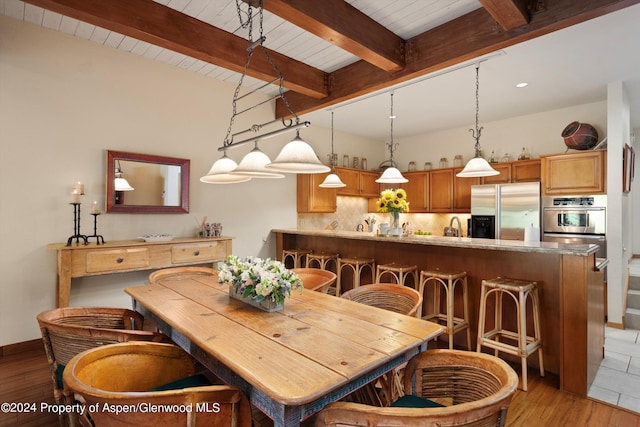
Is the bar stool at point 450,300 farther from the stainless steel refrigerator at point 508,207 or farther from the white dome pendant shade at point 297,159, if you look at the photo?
the stainless steel refrigerator at point 508,207

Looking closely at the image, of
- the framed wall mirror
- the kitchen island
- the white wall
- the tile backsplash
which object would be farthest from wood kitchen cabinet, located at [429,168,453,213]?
the framed wall mirror

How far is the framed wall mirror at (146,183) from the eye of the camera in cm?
365

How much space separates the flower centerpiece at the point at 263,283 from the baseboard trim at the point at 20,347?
2600mm

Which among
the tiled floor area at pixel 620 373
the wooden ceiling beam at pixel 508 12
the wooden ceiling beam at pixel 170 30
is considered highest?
the wooden ceiling beam at pixel 170 30

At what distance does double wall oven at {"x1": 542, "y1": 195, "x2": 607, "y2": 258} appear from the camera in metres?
4.23

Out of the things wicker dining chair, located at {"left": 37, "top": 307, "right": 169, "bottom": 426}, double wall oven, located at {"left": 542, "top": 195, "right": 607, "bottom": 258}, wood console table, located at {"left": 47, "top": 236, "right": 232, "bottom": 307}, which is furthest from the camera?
double wall oven, located at {"left": 542, "top": 195, "right": 607, "bottom": 258}

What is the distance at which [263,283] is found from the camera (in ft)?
5.87

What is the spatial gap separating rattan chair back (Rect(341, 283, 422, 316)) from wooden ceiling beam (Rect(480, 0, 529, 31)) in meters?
2.01

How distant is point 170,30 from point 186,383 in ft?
9.03

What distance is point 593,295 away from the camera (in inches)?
104

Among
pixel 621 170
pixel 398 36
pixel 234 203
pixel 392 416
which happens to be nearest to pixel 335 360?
pixel 392 416

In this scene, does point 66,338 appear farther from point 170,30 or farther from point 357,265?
point 357,265

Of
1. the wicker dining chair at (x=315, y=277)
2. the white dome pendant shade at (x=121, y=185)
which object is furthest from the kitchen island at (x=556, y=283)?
the white dome pendant shade at (x=121, y=185)

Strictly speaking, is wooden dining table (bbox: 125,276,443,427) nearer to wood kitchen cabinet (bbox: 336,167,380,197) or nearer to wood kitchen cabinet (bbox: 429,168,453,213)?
wood kitchen cabinet (bbox: 336,167,380,197)
